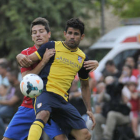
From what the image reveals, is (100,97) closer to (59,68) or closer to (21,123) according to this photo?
(21,123)

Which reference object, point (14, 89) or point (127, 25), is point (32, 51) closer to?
point (14, 89)

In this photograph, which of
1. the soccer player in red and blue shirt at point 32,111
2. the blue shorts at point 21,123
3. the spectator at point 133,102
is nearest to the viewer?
the soccer player in red and blue shirt at point 32,111

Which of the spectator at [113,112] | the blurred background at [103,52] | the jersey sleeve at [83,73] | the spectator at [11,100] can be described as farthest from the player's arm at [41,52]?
the spectator at [113,112]

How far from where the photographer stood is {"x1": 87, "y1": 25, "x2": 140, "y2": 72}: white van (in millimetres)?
13352

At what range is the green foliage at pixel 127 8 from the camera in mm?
22166

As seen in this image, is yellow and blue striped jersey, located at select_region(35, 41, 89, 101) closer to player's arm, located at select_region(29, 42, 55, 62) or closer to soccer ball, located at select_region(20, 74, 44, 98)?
player's arm, located at select_region(29, 42, 55, 62)

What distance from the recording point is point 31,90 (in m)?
5.60

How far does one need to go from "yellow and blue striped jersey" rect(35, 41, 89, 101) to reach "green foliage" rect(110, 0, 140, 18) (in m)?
16.4

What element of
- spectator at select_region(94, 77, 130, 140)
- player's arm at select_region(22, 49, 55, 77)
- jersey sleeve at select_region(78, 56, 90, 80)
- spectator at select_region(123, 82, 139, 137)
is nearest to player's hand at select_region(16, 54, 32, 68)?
player's arm at select_region(22, 49, 55, 77)

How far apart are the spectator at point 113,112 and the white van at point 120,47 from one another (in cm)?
289

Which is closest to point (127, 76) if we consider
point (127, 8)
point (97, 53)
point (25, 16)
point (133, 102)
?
point (133, 102)

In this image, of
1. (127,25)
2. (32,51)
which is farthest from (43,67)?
(127,25)

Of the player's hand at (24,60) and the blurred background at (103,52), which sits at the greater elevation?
the player's hand at (24,60)

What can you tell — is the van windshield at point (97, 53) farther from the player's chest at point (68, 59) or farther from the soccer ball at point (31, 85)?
the soccer ball at point (31, 85)
